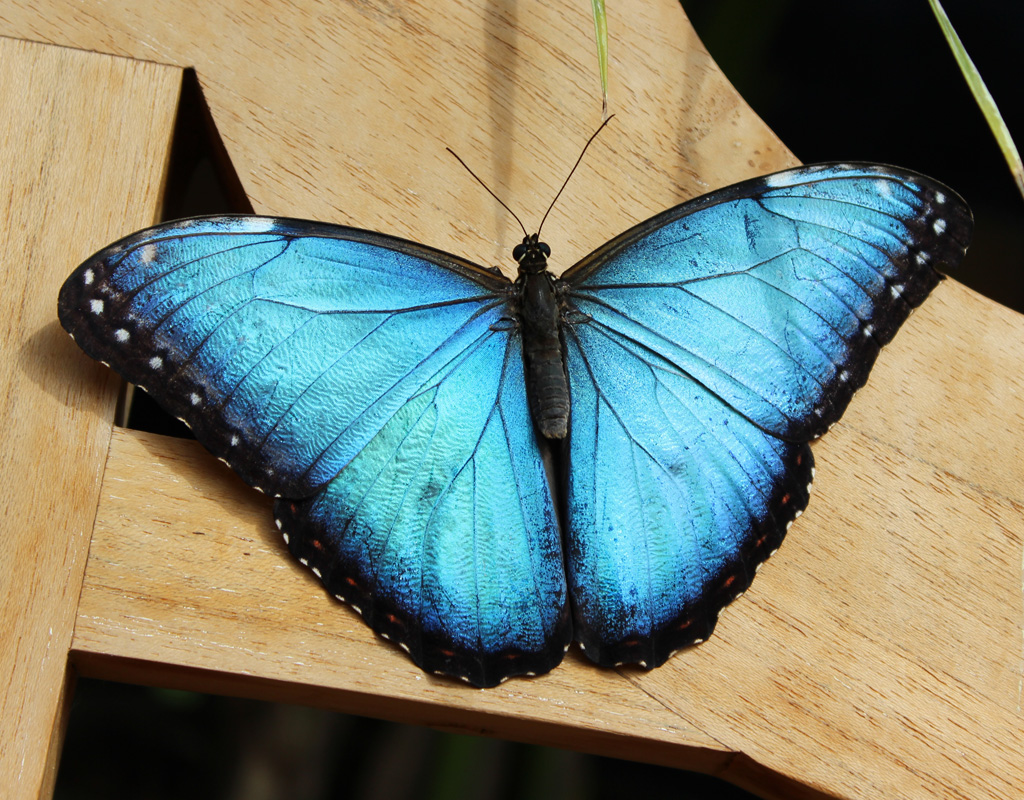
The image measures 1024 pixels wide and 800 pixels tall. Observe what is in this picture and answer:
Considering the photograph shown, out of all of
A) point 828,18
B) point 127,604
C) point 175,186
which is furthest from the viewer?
point 828,18

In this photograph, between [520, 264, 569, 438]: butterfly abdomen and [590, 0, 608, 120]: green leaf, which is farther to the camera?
[520, 264, 569, 438]: butterfly abdomen

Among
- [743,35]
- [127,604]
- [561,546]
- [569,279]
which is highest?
[743,35]

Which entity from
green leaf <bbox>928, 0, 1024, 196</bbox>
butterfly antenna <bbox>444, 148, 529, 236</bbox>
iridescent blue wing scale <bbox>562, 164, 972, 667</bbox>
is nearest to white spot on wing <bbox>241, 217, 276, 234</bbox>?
butterfly antenna <bbox>444, 148, 529, 236</bbox>

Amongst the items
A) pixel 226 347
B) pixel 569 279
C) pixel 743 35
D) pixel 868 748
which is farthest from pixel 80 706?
pixel 743 35

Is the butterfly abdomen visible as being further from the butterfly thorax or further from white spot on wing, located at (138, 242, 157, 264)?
white spot on wing, located at (138, 242, 157, 264)

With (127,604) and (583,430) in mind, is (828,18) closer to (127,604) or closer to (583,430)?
(583,430)

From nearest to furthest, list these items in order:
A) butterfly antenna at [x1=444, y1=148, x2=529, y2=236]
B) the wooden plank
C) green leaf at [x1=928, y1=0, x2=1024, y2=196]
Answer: the wooden plank → green leaf at [x1=928, y1=0, x2=1024, y2=196] → butterfly antenna at [x1=444, y1=148, x2=529, y2=236]

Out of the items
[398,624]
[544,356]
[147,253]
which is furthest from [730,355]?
[147,253]

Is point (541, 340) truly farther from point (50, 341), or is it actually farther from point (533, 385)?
point (50, 341)

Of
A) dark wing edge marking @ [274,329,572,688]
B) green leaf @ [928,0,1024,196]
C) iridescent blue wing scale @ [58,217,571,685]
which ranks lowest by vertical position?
dark wing edge marking @ [274,329,572,688]
